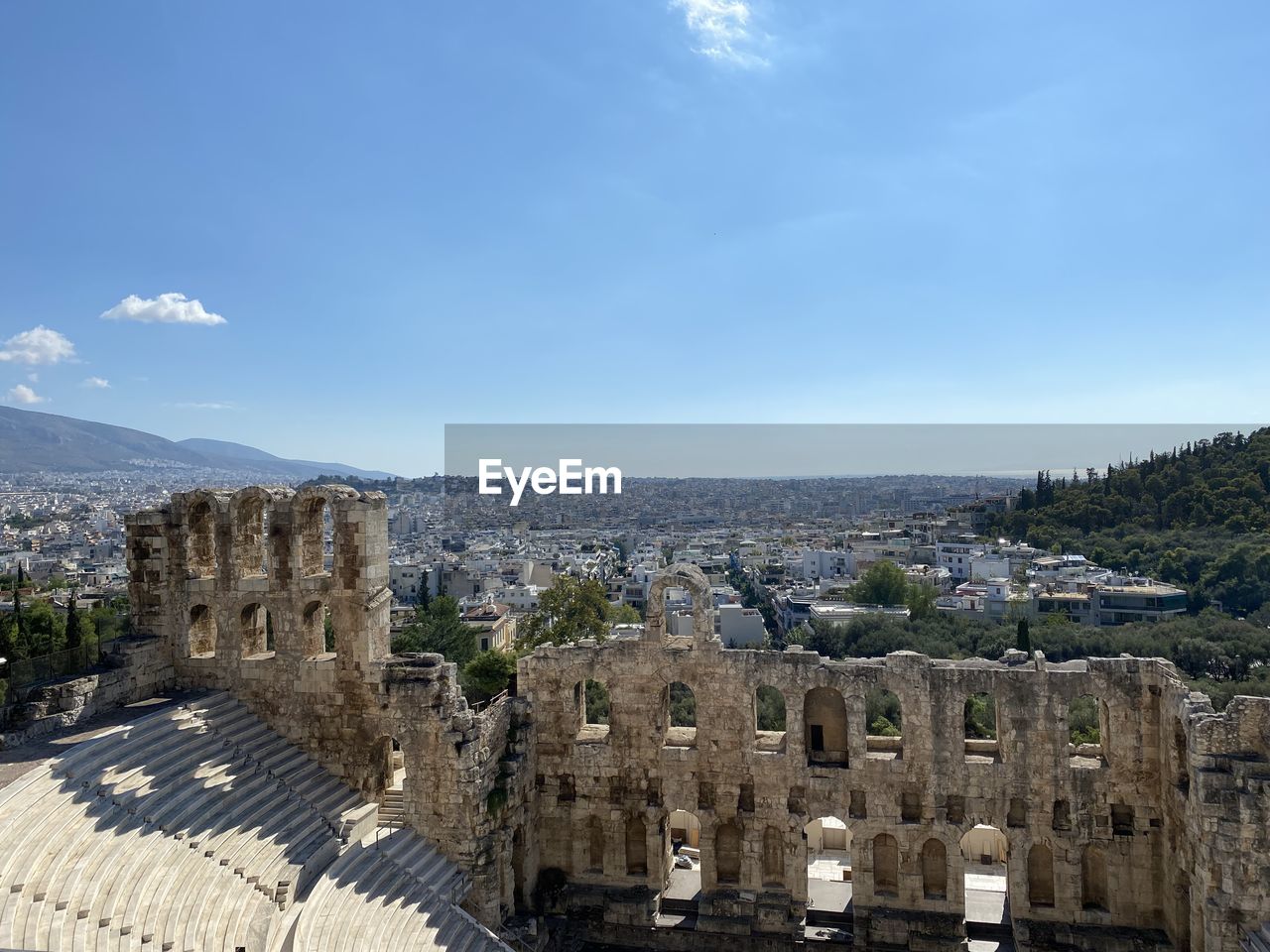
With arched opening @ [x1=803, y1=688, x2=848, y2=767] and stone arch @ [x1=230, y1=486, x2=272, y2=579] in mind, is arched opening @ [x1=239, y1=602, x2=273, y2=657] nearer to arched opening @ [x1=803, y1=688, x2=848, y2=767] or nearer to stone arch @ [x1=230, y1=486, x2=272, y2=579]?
stone arch @ [x1=230, y1=486, x2=272, y2=579]

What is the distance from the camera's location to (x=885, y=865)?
18625 mm

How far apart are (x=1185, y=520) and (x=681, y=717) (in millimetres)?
58897

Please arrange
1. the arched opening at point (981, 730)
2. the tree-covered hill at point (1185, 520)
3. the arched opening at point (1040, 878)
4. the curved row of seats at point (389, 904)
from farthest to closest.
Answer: the tree-covered hill at point (1185, 520) → the arched opening at point (981, 730) → the arched opening at point (1040, 878) → the curved row of seats at point (389, 904)

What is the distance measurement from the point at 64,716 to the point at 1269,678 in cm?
4460

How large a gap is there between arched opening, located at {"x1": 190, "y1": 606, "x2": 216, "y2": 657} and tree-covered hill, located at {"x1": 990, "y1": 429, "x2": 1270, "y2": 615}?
62.6 metres

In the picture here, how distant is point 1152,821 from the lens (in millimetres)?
17109

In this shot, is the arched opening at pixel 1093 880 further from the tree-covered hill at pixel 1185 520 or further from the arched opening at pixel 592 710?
the tree-covered hill at pixel 1185 520

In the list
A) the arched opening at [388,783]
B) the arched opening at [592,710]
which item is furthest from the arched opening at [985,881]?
the arched opening at [388,783]

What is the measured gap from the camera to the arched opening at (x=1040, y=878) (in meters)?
17.8

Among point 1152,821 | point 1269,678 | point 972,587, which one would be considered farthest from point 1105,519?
point 1152,821

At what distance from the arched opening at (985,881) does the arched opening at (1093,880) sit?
164 cm

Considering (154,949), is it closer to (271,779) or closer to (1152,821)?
(271,779)

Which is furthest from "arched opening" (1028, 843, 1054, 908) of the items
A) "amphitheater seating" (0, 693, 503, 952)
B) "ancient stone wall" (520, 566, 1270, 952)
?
"amphitheater seating" (0, 693, 503, 952)

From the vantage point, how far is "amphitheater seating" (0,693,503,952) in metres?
11.8
